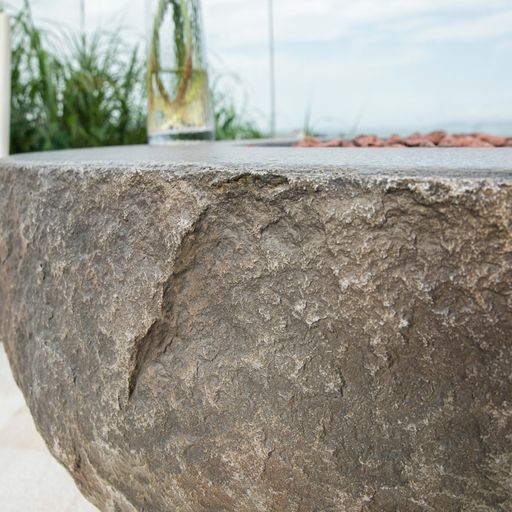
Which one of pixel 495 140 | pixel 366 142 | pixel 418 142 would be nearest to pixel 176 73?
pixel 366 142

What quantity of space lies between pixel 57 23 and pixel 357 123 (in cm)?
138

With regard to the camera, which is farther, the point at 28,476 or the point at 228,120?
the point at 228,120

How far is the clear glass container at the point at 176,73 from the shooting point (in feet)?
5.19

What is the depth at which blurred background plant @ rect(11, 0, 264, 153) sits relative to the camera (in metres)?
2.73

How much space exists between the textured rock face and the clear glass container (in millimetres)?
793

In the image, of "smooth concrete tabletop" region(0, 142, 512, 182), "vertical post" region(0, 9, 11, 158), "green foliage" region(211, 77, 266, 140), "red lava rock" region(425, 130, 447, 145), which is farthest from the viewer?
"green foliage" region(211, 77, 266, 140)

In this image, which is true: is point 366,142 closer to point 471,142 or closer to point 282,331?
point 471,142

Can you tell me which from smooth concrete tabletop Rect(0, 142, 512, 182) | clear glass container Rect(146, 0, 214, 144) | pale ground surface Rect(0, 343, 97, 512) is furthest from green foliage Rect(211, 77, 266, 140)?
smooth concrete tabletop Rect(0, 142, 512, 182)

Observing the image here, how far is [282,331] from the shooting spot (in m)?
0.69

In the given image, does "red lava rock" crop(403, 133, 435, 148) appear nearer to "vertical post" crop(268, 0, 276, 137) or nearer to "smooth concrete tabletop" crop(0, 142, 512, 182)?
"smooth concrete tabletop" crop(0, 142, 512, 182)

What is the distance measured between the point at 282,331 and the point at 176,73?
3.46 feet

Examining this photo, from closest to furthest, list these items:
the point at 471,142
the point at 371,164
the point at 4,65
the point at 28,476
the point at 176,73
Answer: the point at 371,164 → the point at 28,476 → the point at 471,142 → the point at 176,73 → the point at 4,65

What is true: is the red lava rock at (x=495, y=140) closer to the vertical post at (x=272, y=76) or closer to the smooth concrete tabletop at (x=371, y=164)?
the smooth concrete tabletop at (x=371, y=164)

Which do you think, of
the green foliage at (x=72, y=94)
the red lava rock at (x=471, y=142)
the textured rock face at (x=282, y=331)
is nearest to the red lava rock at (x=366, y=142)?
the red lava rock at (x=471, y=142)
